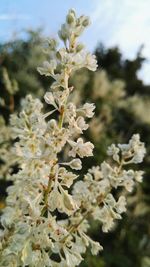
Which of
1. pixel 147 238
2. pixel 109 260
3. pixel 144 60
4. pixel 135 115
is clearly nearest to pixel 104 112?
pixel 135 115

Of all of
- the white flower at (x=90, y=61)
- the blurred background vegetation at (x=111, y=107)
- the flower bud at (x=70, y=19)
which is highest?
the blurred background vegetation at (x=111, y=107)

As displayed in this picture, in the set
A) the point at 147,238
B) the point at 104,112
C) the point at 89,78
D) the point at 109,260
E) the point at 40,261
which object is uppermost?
the point at 89,78

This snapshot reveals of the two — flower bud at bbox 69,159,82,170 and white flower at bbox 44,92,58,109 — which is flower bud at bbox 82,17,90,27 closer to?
white flower at bbox 44,92,58,109

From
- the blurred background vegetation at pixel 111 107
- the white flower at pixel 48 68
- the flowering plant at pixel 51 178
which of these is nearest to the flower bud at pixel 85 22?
the flowering plant at pixel 51 178

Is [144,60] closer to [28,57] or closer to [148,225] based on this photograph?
[28,57]

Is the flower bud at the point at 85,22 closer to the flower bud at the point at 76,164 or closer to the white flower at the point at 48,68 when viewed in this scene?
the white flower at the point at 48,68

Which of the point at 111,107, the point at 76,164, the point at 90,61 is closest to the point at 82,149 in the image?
the point at 76,164

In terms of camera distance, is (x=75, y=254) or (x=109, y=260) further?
(x=109, y=260)

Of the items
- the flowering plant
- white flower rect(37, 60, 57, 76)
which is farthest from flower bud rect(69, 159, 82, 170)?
white flower rect(37, 60, 57, 76)
